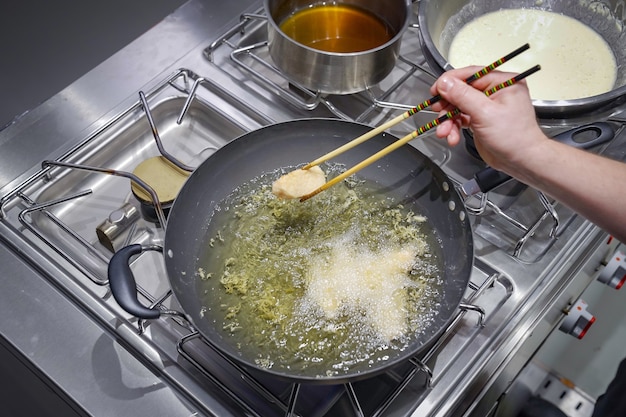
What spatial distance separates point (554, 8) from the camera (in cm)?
151

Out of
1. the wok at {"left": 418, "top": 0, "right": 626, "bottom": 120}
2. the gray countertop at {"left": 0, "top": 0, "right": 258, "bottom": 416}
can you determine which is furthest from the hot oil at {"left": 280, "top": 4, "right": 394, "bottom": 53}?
the gray countertop at {"left": 0, "top": 0, "right": 258, "bottom": 416}

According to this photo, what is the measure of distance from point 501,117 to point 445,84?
106 mm

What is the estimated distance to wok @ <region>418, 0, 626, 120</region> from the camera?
1243 mm

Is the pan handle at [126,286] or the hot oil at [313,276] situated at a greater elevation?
the hot oil at [313,276]

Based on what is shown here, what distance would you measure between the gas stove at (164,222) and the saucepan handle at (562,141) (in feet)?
0.21

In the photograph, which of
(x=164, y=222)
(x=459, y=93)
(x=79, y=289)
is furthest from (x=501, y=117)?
(x=79, y=289)

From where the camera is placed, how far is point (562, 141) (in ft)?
3.81

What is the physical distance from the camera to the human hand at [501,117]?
994mm

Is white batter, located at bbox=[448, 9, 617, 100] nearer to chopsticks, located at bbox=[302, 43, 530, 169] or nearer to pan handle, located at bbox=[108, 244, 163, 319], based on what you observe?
chopsticks, located at bbox=[302, 43, 530, 169]

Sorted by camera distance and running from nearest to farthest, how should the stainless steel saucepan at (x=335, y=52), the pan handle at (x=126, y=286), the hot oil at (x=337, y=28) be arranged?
the pan handle at (x=126, y=286)
the stainless steel saucepan at (x=335, y=52)
the hot oil at (x=337, y=28)

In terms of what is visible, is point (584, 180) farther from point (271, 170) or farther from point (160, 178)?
point (160, 178)

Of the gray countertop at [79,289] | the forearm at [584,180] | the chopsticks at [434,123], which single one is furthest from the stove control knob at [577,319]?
the gray countertop at [79,289]

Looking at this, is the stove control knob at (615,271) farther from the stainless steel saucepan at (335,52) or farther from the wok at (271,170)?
the stainless steel saucepan at (335,52)

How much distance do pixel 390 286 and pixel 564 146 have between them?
37cm
